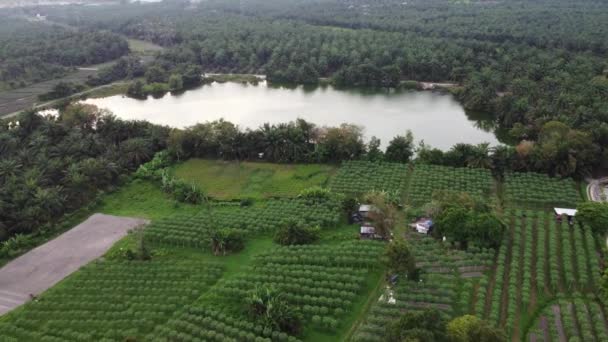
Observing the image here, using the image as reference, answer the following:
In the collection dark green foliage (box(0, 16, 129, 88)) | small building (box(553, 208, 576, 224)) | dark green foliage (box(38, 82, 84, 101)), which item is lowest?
small building (box(553, 208, 576, 224))

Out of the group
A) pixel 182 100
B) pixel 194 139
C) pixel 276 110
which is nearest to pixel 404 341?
pixel 194 139

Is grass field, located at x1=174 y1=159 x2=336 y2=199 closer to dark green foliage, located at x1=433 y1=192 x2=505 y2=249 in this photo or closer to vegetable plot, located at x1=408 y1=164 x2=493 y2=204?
vegetable plot, located at x1=408 y1=164 x2=493 y2=204

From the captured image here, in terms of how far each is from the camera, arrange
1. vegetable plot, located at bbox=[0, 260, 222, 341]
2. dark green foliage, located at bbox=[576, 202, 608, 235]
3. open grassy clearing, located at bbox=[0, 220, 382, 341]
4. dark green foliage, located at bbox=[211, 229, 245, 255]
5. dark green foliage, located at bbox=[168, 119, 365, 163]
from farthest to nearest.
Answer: dark green foliage, located at bbox=[168, 119, 365, 163]
dark green foliage, located at bbox=[211, 229, 245, 255]
dark green foliage, located at bbox=[576, 202, 608, 235]
vegetable plot, located at bbox=[0, 260, 222, 341]
open grassy clearing, located at bbox=[0, 220, 382, 341]

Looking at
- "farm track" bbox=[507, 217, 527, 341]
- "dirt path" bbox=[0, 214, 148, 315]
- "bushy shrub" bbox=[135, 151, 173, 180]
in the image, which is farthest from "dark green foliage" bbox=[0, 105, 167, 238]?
"farm track" bbox=[507, 217, 527, 341]

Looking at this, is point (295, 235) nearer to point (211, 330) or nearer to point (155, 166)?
point (211, 330)

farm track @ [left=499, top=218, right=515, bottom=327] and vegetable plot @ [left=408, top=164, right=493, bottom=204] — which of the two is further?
vegetable plot @ [left=408, top=164, right=493, bottom=204]

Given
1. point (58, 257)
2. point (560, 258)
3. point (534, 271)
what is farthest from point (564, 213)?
point (58, 257)
